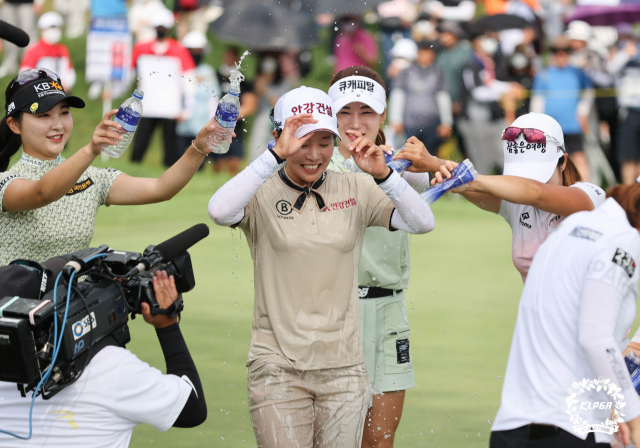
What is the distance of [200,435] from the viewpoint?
19.2 feet

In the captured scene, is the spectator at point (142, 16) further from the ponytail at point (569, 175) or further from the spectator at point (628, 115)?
the ponytail at point (569, 175)

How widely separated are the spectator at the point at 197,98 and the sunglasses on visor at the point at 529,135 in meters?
11.0

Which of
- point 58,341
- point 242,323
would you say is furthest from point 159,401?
point 242,323

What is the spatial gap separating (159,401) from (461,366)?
14.6ft

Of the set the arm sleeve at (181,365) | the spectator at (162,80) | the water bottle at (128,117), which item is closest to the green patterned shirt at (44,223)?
the water bottle at (128,117)

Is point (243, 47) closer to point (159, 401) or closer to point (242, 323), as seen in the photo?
point (242, 323)

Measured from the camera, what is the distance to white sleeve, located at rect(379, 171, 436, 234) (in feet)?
13.1

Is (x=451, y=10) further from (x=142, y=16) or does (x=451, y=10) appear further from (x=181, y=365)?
(x=181, y=365)

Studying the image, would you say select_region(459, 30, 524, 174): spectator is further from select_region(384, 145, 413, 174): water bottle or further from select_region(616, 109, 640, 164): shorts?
select_region(384, 145, 413, 174): water bottle

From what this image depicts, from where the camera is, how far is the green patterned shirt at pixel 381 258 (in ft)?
16.3

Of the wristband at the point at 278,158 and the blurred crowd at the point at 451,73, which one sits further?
the blurred crowd at the point at 451,73

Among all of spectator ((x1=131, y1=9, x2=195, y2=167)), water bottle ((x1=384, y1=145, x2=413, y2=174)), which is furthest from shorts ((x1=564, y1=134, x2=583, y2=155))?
water bottle ((x1=384, y1=145, x2=413, y2=174))

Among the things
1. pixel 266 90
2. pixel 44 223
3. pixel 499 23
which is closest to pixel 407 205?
pixel 44 223

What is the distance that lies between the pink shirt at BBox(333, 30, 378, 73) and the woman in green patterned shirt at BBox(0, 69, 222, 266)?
1105 cm
